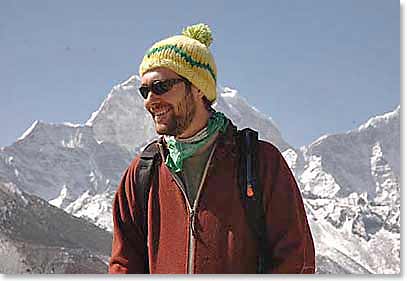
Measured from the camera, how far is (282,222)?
781 mm

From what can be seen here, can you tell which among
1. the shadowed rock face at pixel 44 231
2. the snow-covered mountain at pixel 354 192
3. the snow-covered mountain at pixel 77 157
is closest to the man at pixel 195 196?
the shadowed rock face at pixel 44 231

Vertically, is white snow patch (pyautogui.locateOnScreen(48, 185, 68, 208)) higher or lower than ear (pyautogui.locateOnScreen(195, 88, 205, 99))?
higher

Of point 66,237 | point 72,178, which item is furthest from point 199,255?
point 72,178

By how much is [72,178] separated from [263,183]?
81666mm

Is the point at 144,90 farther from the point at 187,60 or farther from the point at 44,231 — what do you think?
the point at 44,231

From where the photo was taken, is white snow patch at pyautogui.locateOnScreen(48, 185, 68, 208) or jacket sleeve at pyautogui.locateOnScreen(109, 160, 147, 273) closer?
jacket sleeve at pyautogui.locateOnScreen(109, 160, 147, 273)

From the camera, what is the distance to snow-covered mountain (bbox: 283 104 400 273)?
6169cm

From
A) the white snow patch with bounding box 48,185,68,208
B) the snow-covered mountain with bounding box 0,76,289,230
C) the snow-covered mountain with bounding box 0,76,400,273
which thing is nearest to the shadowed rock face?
the snow-covered mountain with bounding box 0,76,400,273

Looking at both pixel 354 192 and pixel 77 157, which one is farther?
pixel 77 157

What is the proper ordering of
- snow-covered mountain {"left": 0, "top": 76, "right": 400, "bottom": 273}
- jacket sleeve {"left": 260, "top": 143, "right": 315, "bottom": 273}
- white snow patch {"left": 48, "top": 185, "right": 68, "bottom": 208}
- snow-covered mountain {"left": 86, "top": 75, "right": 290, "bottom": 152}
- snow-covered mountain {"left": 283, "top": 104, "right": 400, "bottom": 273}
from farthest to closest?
white snow patch {"left": 48, "top": 185, "right": 68, "bottom": 208}
snow-covered mountain {"left": 86, "top": 75, "right": 290, "bottom": 152}
snow-covered mountain {"left": 0, "top": 76, "right": 400, "bottom": 273}
snow-covered mountain {"left": 283, "top": 104, "right": 400, "bottom": 273}
jacket sleeve {"left": 260, "top": 143, "right": 315, "bottom": 273}

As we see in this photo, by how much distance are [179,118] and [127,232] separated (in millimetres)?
154

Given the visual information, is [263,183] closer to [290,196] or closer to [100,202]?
[290,196]

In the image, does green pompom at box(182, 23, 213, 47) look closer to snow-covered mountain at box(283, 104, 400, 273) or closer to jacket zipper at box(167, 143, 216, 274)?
jacket zipper at box(167, 143, 216, 274)

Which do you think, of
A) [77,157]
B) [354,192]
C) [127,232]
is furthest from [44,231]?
[354,192]
